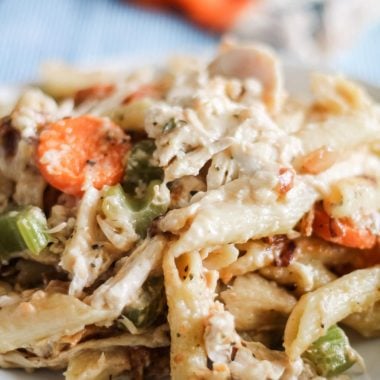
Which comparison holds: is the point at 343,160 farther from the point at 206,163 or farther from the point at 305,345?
the point at 305,345

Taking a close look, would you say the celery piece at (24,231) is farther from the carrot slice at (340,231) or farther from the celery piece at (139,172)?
the carrot slice at (340,231)

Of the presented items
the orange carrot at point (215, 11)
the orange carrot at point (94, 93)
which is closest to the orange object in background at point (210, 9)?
the orange carrot at point (215, 11)

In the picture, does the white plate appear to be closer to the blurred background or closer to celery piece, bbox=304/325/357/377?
celery piece, bbox=304/325/357/377

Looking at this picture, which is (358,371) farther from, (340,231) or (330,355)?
(340,231)

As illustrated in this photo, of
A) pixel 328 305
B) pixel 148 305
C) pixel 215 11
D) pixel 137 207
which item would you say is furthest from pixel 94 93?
pixel 215 11

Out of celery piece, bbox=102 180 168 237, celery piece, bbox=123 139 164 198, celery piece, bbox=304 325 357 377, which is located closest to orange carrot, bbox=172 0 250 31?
celery piece, bbox=123 139 164 198

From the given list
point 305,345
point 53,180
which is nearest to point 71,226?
point 53,180
